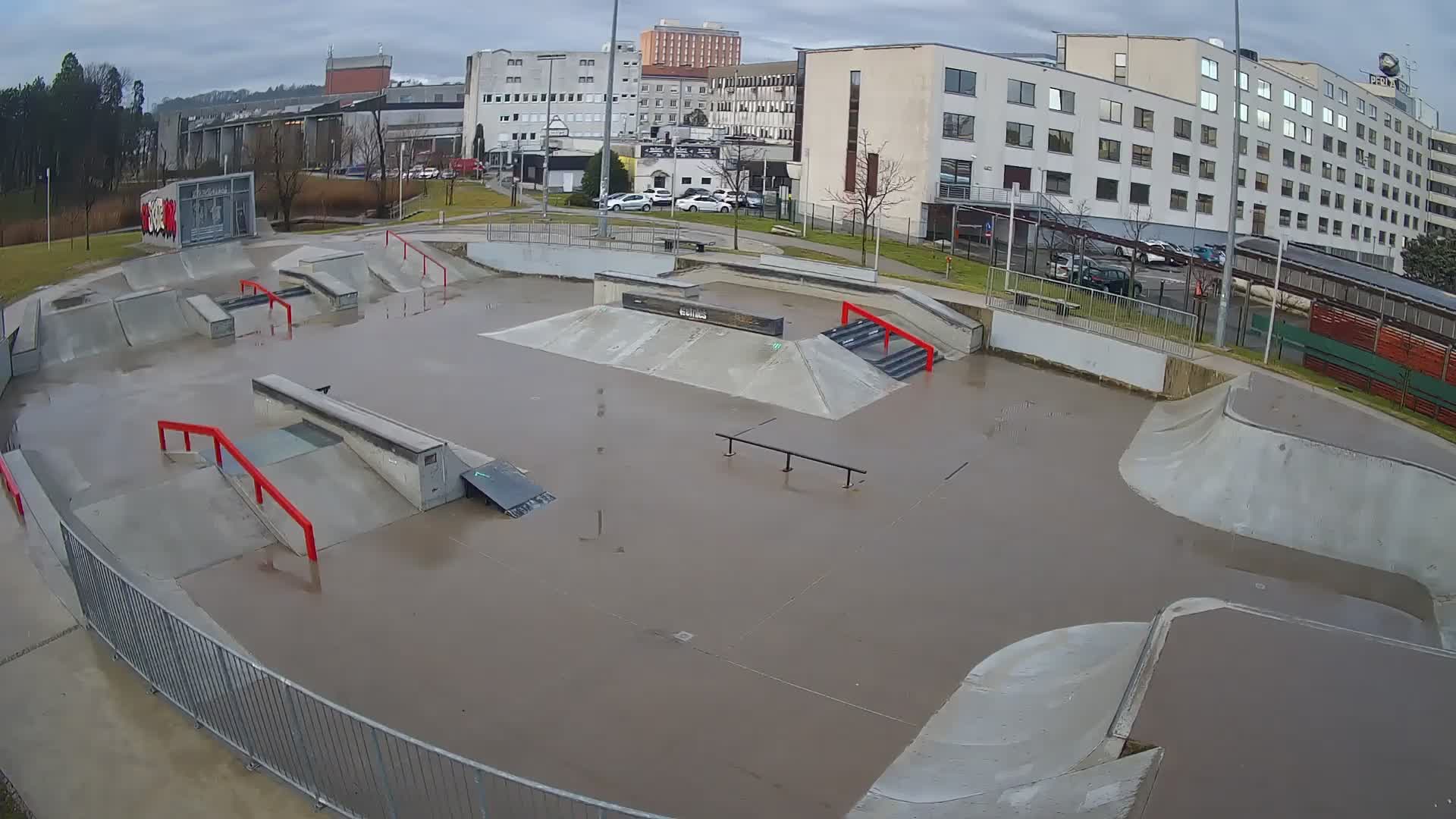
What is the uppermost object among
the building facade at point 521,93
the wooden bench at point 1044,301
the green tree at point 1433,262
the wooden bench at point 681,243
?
the building facade at point 521,93

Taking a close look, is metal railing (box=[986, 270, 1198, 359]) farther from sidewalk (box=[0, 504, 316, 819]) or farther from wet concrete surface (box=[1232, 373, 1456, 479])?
sidewalk (box=[0, 504, 316, 819])

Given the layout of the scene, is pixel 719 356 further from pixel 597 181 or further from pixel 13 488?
pixel 597 181

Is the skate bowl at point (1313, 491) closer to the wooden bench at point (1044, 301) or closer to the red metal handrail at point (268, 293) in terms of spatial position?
the wooden bench at point (1044, 301)

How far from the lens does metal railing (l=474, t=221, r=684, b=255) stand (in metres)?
36.8

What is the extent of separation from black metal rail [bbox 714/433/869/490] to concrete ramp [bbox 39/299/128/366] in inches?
632

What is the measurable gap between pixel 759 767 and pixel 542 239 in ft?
102

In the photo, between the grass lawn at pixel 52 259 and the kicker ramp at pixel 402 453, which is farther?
the grass lawn at pixel 52 259

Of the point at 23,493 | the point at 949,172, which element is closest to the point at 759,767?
the point at 23,493

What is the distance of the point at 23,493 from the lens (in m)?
12.5

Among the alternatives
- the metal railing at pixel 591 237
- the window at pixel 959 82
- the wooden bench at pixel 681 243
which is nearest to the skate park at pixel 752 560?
the wooden bench at pixel 681 243

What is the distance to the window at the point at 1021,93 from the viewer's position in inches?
1730

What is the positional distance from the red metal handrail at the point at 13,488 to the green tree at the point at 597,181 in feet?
129

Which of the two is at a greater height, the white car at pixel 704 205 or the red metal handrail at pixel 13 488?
the white car at pixel 704 205

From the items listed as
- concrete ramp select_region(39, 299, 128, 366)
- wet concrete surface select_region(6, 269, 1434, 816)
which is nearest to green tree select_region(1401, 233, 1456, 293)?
wet concrete surface select_region(6, 269, 1434, 816)
